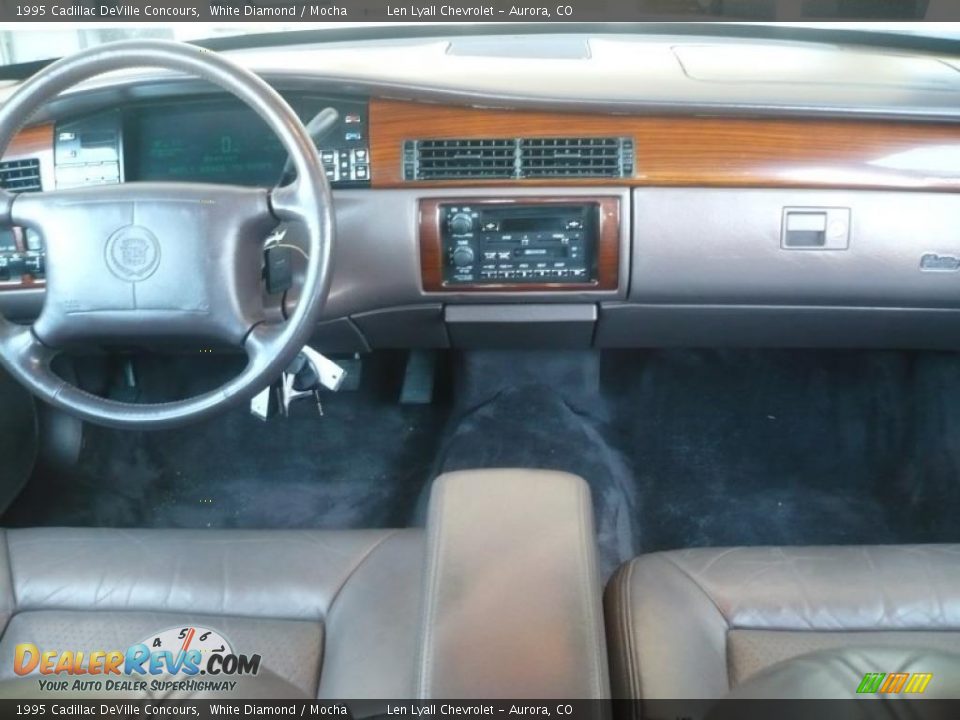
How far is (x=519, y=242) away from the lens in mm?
1585

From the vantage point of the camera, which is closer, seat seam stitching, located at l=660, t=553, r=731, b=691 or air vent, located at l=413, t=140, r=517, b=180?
seat seam stitching, located at l=660, t=553, r=731, b=691

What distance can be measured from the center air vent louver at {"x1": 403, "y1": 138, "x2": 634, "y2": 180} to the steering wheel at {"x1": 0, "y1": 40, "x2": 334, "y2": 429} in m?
0.34

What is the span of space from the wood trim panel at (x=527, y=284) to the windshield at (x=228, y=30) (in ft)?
1.07

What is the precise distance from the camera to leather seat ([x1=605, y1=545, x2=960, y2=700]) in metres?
1.05

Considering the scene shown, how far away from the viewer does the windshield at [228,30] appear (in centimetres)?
147

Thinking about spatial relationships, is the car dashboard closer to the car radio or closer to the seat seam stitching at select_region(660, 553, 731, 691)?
the car radio

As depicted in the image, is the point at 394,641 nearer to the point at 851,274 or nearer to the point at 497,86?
the point at 497,86

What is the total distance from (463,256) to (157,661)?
86 cm

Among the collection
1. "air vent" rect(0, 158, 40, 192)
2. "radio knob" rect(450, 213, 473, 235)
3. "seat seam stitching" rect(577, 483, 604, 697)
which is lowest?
"seat seam stitching" rect(577, 483, 604, 697)

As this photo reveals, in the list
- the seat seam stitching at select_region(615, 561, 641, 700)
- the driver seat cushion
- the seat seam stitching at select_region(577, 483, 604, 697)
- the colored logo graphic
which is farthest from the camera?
the driver seat cushion

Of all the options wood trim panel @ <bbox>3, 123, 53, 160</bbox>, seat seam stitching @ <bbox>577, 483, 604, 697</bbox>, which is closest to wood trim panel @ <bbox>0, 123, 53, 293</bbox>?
wood trim panel @ <bbox>3, 123, 53, 160</bbox>

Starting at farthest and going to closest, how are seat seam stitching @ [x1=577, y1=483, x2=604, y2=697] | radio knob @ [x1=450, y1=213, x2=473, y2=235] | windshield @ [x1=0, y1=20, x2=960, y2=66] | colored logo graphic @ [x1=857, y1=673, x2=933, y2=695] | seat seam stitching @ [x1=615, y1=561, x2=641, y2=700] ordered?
1. radio knob @ [x1=450, y1=213, x2=473, y2=235]
2. windshield @ [x1=0, y1=20, x2=960, y2=66]
3. seat seam stitching @ [x1=615, y1=561, x2=641, y2=700]
4. seat seam stitching @ [x1=577, y1=483, x2=604, y2=697]
5. colored logo graphic @ [x1=857, y1=673, x2=933, y2=695]

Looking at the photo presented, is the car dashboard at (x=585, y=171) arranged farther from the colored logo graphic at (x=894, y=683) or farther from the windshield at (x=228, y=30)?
the colored logo graphic at (x=894, y=683)

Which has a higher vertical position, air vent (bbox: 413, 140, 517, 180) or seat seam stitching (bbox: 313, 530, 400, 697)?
air vent (bbox: 413, 140, 517, 180)
